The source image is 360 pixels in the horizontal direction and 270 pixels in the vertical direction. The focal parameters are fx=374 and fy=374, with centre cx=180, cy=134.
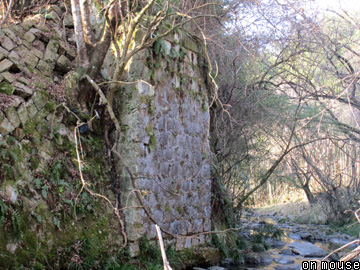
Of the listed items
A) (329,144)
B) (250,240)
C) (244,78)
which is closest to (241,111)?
(244,78)

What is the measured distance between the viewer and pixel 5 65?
447 cm

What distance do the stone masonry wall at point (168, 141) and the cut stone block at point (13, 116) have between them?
1505 mm

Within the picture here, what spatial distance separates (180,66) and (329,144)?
7567 millimetres

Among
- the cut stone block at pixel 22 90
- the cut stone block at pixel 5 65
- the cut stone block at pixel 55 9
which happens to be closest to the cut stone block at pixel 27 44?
the cut stone block at pixel 5 65

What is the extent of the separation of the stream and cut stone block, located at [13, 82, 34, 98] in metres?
3.87

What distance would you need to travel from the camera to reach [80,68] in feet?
16.9

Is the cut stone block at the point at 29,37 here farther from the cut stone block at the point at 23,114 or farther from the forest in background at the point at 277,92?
the forest in background at the point at 277,92

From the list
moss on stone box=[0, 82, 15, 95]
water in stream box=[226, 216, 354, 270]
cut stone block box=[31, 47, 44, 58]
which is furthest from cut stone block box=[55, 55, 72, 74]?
water in stream box=[226, 216, 354, 270]

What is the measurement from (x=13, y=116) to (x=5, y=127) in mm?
190

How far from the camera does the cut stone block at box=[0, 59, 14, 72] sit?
4.43 metres

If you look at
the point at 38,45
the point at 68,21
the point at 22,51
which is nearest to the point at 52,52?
the point at 38,45

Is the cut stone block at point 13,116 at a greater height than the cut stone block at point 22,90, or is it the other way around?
the cut stone block at point 22,90

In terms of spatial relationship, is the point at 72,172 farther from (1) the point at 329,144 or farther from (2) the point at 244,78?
(1) the point at 329,144

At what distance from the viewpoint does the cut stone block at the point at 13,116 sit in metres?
4.11
